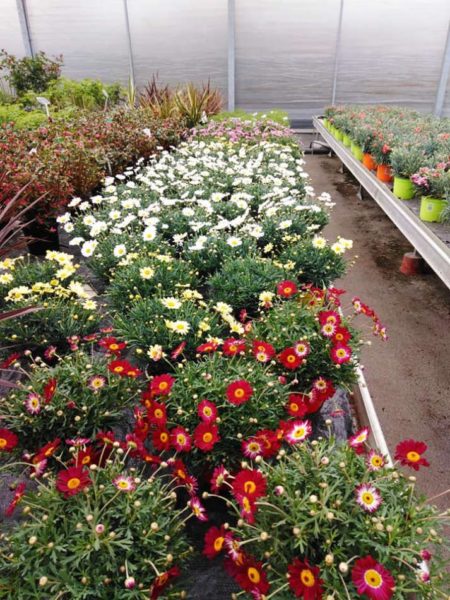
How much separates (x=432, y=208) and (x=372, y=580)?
9.50 feet

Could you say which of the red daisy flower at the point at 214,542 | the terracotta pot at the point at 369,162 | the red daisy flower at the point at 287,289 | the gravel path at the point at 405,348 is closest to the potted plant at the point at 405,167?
the gravel path at the point at 405,348

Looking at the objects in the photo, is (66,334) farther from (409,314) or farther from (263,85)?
(263,85)

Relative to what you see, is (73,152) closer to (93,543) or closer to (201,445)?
(201,445)

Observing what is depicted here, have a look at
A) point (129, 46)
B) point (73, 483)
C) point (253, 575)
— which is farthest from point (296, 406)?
point (129, 46)

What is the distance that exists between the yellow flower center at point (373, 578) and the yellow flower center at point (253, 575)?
24 centimetres

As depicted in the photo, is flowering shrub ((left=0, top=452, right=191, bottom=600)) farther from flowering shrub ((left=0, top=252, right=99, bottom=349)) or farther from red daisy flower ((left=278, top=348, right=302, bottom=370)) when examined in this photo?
flowering shrub ((left=0, top=252, right=99, bottom=349))

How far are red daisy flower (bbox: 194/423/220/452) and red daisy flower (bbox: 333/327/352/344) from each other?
61 cm

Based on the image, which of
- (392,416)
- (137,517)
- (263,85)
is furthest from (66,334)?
(263,85)

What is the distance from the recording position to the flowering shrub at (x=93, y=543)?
947 millimetres

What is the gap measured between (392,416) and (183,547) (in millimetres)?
1571

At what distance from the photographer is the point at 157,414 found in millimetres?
1315

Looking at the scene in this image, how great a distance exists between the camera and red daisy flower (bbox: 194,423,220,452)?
1.25 metres

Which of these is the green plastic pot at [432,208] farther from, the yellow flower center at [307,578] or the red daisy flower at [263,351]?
the yellow flower center at [307,578]

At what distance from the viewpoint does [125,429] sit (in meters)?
1.69
